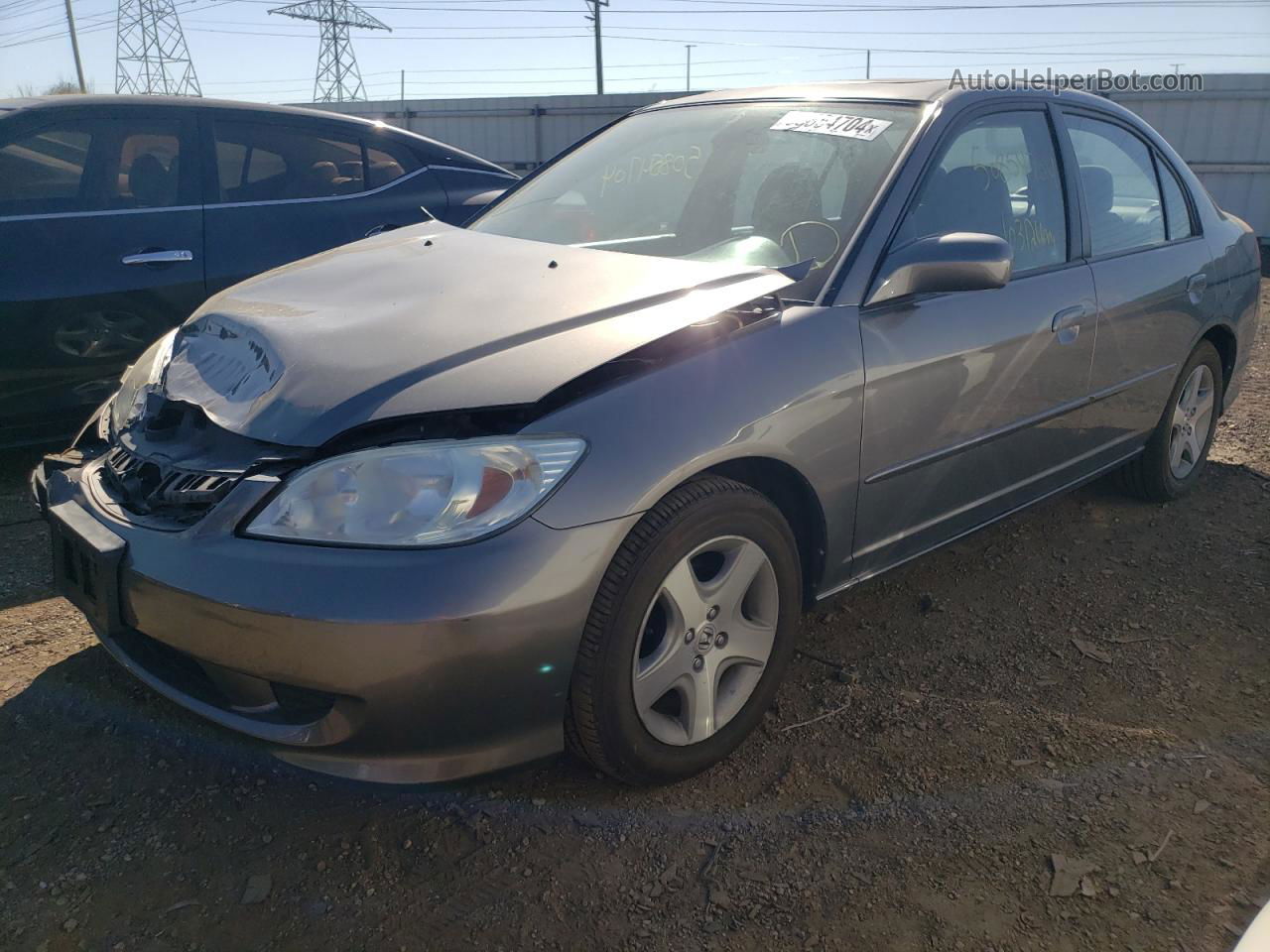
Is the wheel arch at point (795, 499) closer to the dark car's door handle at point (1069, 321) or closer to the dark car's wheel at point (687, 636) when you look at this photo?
the dark car's wheel at point (687, 636)

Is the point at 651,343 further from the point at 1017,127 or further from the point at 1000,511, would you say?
the point at 1017,127

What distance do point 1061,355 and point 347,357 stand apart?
222 cm

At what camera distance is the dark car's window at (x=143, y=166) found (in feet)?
13.5

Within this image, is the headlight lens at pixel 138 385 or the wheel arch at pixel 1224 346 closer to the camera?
the headlight lens at pixel 138 385

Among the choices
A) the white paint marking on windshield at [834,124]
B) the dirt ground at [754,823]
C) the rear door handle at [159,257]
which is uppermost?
the white paint marking on windshield at [834,124]

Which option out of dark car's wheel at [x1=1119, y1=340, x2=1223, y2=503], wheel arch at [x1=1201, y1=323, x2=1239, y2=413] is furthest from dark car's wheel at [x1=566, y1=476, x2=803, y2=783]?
Result: wheel arch at [x1=1201, y1=323, x2=1239, y2=413]

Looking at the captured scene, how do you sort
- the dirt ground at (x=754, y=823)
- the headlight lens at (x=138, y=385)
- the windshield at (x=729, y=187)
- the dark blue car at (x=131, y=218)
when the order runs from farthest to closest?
the dark blue car at (x=131, y=218), the windshield at (x=729, y=187), the headlight lens at (x=138, y=385), the dirt ground at (x=754, y=823)

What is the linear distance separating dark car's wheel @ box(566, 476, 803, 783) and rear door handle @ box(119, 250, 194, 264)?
Result: 298 centimetres

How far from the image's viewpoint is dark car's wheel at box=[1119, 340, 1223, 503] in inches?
157

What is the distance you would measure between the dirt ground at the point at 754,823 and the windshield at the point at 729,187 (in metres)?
1.20

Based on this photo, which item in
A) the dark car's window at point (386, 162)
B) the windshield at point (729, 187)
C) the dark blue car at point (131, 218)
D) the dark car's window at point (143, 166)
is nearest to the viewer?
the windshield at point (729, 187)

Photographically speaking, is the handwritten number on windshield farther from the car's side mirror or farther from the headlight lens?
the headlight lens

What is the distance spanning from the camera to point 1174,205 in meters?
3.92

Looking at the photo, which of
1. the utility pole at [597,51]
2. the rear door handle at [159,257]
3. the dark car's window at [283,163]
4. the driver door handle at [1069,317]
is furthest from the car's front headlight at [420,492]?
the utility pole at [597,51]
